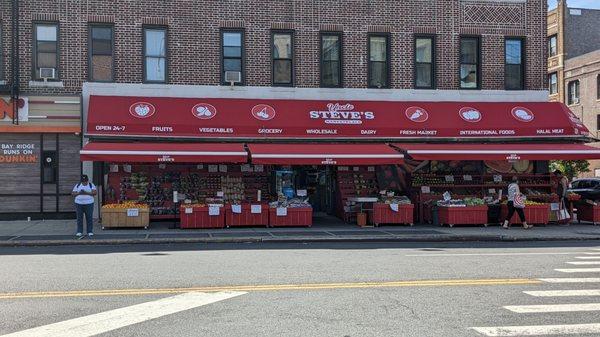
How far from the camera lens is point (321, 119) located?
738 inches

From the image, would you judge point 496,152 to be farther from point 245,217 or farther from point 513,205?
point 245,217

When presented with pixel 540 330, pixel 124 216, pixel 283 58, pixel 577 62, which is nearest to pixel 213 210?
pixel 124 216

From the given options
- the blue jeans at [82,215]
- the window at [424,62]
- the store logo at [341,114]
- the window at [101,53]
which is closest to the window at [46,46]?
the window at [101,53]

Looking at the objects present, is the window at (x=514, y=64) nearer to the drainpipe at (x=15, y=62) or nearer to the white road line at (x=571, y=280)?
the white road line at (x=571, y=280)

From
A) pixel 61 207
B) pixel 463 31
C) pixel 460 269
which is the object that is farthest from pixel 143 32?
pixel 460 269

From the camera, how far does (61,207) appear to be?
60.0 ft

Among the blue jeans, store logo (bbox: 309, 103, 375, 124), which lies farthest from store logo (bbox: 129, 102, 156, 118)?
store logo (bbox: 309, 103, 375, 124)

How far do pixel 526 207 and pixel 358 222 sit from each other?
17.8 ft

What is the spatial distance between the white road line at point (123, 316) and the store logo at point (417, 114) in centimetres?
1284

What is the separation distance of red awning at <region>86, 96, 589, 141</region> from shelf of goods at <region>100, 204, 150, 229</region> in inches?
90.2

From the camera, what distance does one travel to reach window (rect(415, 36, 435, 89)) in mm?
20500

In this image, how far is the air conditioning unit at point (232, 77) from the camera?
62.3ft

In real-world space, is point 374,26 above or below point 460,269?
above

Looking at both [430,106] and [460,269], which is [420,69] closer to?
[430,106]
